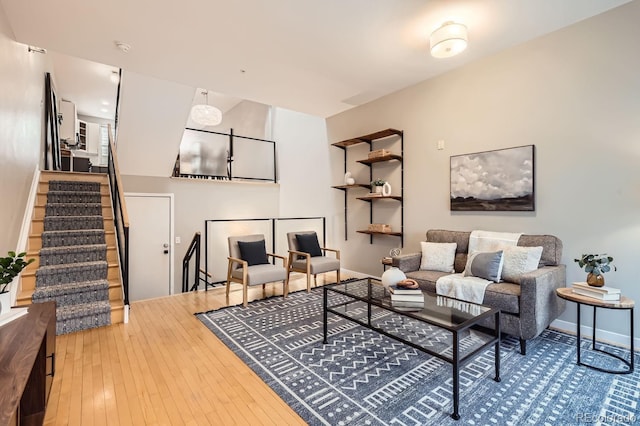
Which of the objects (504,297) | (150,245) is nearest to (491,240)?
(504,297)

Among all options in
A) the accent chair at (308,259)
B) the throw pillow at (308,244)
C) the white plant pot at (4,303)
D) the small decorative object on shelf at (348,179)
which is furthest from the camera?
the small decorative object on shelf at (348,179)

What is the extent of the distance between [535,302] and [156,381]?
3.01m

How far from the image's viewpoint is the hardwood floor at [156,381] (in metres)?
1.81

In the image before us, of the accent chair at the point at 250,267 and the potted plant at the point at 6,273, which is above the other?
the potted plant at the point at 6,273

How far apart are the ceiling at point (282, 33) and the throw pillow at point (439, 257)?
2258 millimetres

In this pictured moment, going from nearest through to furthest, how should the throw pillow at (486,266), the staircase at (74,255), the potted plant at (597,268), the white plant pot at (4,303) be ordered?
the white plant pot at (4,303) → the potted plant at (597,268) → the throw pillow at (486,266) → the staircase at (74,255)

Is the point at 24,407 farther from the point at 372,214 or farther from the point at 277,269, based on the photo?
the point at 372,214

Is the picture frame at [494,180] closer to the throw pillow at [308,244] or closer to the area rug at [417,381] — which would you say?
the area rug at [417,381]

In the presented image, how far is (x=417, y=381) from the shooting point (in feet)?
6.98

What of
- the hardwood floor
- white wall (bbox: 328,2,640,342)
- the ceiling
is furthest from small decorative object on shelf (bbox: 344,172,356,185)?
the hardwood floor

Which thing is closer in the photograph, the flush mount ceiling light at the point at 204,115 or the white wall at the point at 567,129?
the white wall at the point at 567,129

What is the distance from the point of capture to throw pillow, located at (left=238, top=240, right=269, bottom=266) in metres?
4.27

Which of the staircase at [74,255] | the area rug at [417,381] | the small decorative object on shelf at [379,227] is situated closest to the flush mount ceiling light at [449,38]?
the small decorative object on shelf at [379,227]

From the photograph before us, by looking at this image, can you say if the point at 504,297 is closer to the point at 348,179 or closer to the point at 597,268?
the point at 597,268
